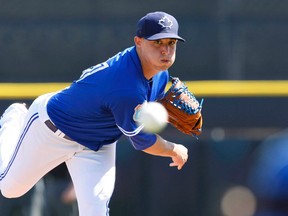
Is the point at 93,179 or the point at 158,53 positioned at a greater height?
the point at 158,53

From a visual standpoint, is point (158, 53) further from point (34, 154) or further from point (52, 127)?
point (34, 154)

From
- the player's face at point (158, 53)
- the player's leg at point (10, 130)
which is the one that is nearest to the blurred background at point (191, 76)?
the player's leg at point (10, 130)

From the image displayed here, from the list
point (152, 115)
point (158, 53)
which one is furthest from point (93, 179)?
point (158, 53)

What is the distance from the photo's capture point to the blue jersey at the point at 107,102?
376 centimetres

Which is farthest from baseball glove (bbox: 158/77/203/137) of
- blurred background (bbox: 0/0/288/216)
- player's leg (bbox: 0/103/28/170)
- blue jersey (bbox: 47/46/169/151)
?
blurred background (bbox: 0/0/288/216)

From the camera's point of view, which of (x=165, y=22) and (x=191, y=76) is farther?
(x=191, y=76)

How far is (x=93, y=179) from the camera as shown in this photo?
156 inches

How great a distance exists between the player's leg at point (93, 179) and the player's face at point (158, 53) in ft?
1.78

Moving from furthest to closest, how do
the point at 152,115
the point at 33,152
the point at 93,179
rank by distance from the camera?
the point at 33,152
the point at 93,179
the point at 152,115

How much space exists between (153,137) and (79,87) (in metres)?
0.42

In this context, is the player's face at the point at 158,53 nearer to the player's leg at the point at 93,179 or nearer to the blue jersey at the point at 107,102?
the blue jersey at the point at 107,102

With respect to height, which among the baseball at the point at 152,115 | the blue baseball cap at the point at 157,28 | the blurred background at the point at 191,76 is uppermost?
the blue baseball cap at the point at 157,28

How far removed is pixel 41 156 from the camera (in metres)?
4.09

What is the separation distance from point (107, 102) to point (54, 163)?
512 millimetres
